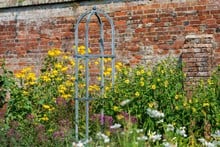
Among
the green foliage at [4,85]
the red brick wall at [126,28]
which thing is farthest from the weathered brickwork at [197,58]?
the green foliage at [4,85]

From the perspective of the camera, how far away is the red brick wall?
8.58 meters

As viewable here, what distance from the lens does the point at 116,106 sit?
291 inches

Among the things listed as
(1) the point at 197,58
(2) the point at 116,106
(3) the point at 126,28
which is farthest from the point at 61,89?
(1) the point at 197,58

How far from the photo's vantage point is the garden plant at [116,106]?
6207mm

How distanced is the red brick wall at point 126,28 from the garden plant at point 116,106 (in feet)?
1.22

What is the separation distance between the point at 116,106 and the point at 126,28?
7.62 ft

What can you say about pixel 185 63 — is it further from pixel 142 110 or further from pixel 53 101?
pixel 53 101

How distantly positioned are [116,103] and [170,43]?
193cm

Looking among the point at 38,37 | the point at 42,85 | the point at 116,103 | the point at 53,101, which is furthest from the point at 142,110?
the point at 38,37

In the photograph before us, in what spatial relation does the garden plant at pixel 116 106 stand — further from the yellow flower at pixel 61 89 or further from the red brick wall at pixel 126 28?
the red brick wall at pixel 126 28

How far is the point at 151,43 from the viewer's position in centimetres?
900

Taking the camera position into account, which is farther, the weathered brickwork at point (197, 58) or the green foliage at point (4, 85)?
the green foliage at point (4, 85)

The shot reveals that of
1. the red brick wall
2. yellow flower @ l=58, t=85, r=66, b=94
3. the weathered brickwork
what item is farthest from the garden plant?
the red brick wall

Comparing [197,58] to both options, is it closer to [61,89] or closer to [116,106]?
[116,106]
